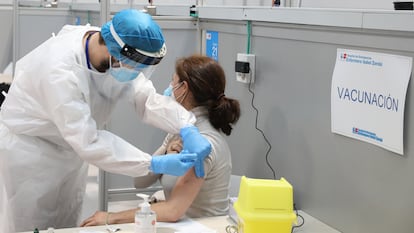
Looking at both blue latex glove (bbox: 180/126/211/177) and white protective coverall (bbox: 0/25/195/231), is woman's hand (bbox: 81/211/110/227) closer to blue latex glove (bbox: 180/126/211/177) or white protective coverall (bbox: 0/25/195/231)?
white protective coverall (bbox: 0/25/195/231)

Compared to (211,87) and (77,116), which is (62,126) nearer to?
(77,116)

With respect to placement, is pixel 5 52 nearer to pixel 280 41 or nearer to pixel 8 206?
pixel 8 206

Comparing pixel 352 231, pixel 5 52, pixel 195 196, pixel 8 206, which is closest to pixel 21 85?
pixel 8 206

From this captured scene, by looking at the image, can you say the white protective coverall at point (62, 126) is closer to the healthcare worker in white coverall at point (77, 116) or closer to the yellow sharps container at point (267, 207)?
the healthcare worker in white coverall at point (77, 116)

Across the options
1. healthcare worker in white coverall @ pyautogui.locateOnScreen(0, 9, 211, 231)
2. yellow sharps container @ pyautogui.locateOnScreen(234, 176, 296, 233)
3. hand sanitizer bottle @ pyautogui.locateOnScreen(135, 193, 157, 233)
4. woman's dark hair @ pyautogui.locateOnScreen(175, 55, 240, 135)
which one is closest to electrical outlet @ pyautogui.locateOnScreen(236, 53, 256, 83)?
woman's dark hair @ pyautogui.locateOnScreen(175, 55, 240, 135)

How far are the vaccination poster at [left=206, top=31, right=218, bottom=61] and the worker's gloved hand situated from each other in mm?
855

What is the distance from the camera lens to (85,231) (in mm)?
1646

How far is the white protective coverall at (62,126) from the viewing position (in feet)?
5.49

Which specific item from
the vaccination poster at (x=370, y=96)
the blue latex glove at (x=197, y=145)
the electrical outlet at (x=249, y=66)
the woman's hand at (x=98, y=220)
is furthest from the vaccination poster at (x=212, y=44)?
the woman's hand at (x=98, y=220)

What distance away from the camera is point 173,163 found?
5.56 ft

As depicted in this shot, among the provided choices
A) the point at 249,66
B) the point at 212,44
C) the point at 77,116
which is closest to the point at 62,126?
the point at 77,116

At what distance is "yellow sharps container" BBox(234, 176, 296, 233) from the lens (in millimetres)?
1555

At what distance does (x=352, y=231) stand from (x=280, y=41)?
0.70 meters

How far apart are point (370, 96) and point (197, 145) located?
0.54 m
